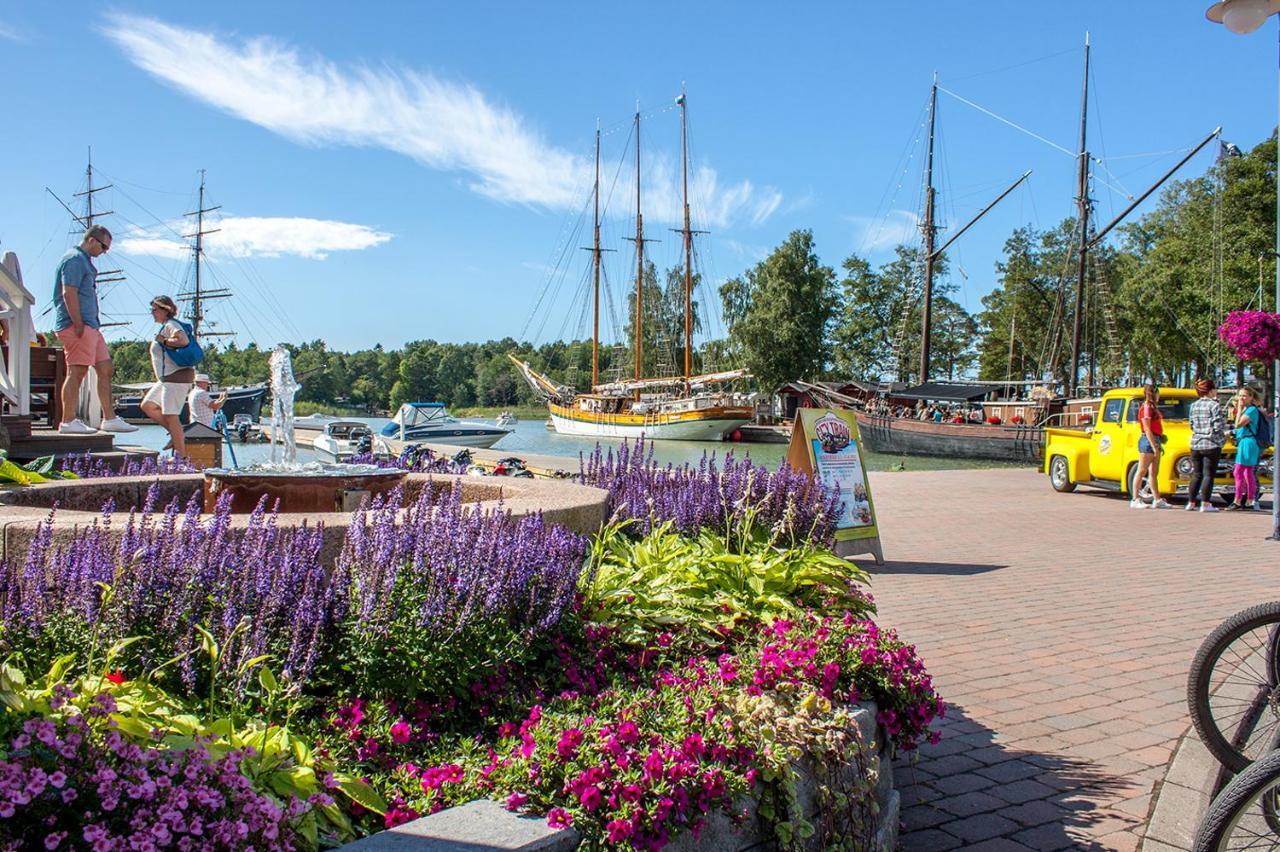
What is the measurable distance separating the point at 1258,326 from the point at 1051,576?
6.38m

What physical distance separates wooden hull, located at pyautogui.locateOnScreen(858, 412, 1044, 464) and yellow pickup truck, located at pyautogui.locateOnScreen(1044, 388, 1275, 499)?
19.8m

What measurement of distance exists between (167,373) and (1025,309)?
63.9 m

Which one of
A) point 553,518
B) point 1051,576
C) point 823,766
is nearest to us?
point 823,766

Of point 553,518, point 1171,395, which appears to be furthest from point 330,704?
point 1171,395

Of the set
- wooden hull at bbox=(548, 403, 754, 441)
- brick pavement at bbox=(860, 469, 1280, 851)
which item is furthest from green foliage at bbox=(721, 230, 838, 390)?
brick pavement at bbox=(860, 469, 1280, 851)

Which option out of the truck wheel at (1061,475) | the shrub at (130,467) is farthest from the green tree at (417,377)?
the shrub at (130,467)

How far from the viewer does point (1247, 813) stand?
257cm

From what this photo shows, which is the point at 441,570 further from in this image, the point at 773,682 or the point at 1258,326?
the point at 1258,326

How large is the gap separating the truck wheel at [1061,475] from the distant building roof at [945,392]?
97.0 feet

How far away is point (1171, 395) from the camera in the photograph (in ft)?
52.2

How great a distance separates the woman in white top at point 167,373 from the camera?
31.5 feet

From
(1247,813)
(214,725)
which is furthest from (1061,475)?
(214,725)

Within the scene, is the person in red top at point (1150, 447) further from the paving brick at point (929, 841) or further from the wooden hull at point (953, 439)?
the wooden hull at point (953, 439)

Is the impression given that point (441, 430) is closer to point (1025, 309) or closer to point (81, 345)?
point (81, 345)
